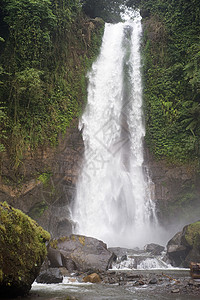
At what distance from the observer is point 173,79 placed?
1812 centimetres

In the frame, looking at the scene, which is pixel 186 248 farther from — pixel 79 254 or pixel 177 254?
pixel 79 254

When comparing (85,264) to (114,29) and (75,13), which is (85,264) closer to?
(75,13)

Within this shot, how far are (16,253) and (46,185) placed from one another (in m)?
8.93

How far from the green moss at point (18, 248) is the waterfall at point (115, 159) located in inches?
324

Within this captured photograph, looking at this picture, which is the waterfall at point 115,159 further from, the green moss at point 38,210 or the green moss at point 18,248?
the green moss at point 18,248

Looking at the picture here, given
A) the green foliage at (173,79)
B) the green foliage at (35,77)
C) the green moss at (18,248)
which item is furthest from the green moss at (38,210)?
the green moss at (18,248)

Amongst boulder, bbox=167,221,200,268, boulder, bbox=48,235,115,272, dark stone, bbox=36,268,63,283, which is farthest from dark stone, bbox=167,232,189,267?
dark stone, bbox=36,268,63,283

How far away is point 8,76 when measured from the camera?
14.1 m

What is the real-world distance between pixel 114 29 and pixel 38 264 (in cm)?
2012

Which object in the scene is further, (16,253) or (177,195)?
(177,195)

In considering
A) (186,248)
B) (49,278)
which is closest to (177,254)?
(186,248)

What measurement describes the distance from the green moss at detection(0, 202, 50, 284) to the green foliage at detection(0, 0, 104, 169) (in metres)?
7.06

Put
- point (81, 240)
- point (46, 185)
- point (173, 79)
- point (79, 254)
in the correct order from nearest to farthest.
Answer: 1. point (79, 254)
2. point (81, 240)
3. point (46, 185)
4. point (173, 79)

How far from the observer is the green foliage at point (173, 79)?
16.3 meters
